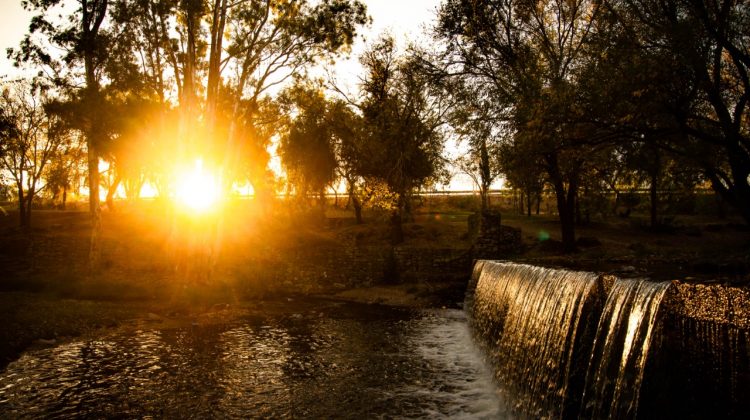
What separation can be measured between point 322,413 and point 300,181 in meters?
34.5

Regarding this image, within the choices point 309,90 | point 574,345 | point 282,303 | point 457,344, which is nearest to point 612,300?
point 574,345

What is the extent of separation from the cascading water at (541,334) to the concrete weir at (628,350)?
0.7 inches

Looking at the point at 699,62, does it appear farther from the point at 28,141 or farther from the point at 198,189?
the point at 28,141

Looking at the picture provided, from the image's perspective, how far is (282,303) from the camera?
22.7 m

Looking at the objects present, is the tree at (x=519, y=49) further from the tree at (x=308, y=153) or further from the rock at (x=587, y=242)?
the tree at (x=308, y=153)

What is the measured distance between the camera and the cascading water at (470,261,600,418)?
7000 millimetres

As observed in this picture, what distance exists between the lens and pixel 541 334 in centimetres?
848

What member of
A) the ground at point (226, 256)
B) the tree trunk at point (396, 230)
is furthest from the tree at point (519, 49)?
the tree trunk at point (396, 230)

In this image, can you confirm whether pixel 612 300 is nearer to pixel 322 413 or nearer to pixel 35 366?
pixel 322 413

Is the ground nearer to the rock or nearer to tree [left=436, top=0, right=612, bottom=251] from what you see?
the rock

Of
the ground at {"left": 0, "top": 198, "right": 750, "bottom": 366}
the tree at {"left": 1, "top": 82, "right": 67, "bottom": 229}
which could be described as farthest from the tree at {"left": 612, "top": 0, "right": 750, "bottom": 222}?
the tree at {"left": 1, "top": 82, "right": 67, "bottom": 229}

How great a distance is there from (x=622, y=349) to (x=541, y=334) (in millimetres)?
2745

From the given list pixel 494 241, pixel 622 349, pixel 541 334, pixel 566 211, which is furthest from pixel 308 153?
pixel 622 349

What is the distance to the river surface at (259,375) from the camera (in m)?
9.34
